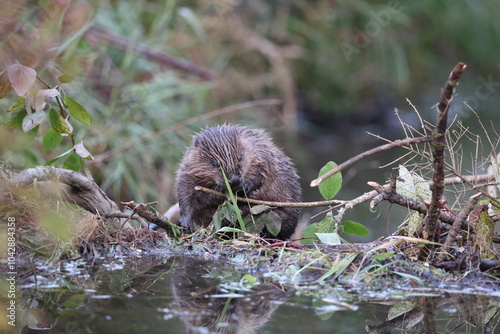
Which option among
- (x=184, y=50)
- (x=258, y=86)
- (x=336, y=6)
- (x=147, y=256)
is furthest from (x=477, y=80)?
(x=147, y=256)

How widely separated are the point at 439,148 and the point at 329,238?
0.71 m

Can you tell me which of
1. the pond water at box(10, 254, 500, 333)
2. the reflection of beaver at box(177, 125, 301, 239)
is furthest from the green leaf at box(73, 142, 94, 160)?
the reflection of beaver at box(177, 125, 301, 239)

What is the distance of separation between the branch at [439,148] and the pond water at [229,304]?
309 millimetres

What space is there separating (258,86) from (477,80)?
16.2ft

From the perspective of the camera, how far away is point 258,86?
9.89 metres

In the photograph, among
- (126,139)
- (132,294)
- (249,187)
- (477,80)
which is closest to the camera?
(132,294)

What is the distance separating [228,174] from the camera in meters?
4.08

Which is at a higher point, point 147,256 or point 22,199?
point 22,199

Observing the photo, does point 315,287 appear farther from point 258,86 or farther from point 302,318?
point 258,86

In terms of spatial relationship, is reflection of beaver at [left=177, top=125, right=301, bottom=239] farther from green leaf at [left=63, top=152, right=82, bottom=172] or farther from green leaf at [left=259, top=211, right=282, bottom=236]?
green leaf at [left=63, top=152, right=82, bottom=172]

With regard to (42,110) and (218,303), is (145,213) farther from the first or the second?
(218,303)

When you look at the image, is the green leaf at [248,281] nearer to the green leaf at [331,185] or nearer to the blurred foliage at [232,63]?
the green leaf at [331,185]

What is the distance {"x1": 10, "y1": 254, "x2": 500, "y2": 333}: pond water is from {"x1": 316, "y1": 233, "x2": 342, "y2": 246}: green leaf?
28 cm

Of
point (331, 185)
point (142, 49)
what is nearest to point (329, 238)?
point (331, 185)
